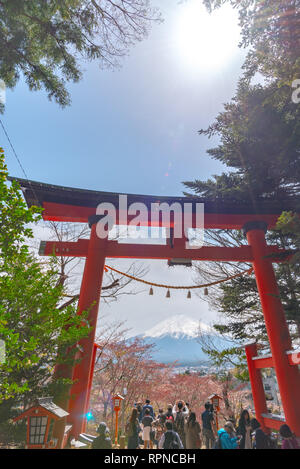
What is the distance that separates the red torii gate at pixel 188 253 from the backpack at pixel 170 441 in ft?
6.56

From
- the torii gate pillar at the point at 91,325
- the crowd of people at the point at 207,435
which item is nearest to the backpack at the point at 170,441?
the crowd of people at the point at 207,435

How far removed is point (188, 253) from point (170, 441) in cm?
427

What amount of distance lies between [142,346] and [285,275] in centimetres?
1154

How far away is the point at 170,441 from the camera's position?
3.81 metres

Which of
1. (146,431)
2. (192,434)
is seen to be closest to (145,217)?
(146,431)

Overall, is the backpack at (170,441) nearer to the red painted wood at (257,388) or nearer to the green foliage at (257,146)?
the red painted wood at (257,388)

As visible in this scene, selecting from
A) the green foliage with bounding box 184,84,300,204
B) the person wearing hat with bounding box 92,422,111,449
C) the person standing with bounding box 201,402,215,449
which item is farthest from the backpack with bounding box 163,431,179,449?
the green foliage with bounding box 184,84,300,204

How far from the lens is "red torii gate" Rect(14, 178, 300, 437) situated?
5.41 meters

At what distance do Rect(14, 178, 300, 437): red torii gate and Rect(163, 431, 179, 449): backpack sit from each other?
2.00 meters

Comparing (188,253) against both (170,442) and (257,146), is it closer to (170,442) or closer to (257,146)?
(257,146)

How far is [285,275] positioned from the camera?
31.3ft

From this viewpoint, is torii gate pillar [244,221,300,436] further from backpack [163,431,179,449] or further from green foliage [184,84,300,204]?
backpack [163,431,179,449]
